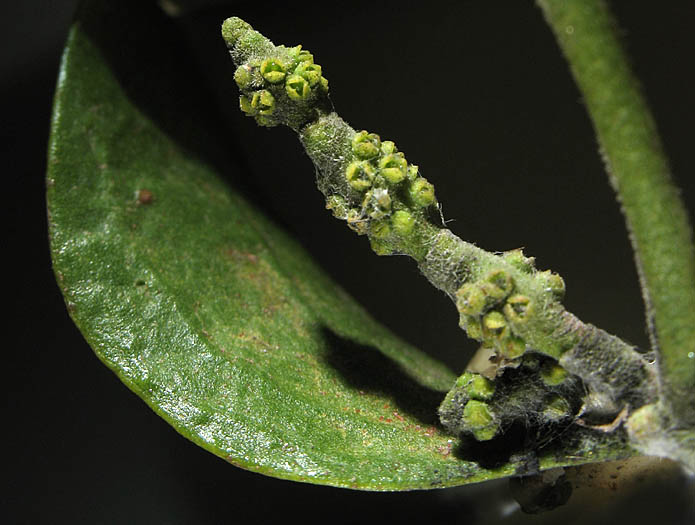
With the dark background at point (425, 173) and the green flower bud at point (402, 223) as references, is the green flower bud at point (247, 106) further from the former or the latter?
the dark background at point (425, 173)

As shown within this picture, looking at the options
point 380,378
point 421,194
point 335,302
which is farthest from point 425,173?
A: point 421,194

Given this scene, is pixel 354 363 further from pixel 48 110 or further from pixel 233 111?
pixel 48 110

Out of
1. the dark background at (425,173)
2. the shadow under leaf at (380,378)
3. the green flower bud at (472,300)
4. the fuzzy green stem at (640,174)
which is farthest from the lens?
the dark background at (425,173)

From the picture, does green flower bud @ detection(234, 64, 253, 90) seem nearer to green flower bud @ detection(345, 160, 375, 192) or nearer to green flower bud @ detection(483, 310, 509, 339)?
green flower bud @ detection(345, 160, 375, 192)

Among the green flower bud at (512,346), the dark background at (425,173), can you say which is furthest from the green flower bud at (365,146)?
the dark background at (425,173)

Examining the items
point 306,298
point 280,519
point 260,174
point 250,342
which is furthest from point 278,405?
point 260,174
